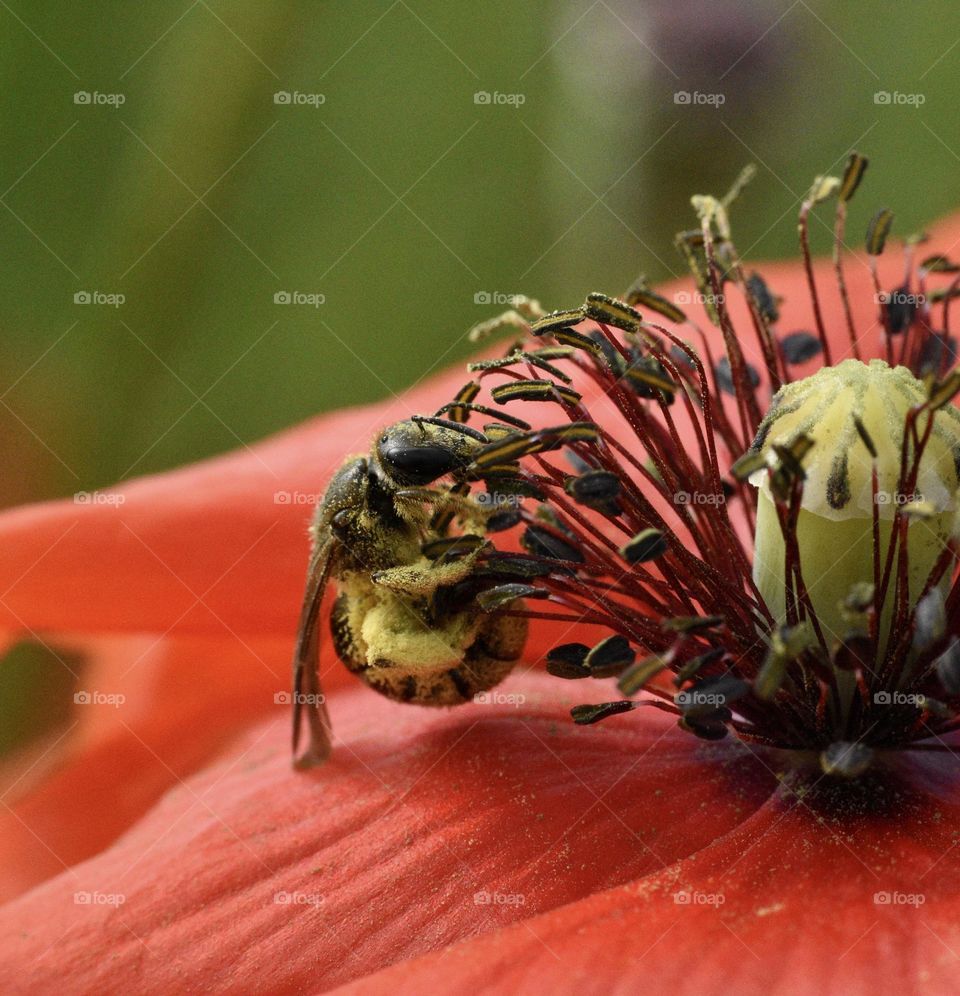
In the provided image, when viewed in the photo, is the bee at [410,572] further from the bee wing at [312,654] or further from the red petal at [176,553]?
the red petal at [176,553]

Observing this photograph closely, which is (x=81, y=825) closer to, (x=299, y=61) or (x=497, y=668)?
(x=497, y=668)

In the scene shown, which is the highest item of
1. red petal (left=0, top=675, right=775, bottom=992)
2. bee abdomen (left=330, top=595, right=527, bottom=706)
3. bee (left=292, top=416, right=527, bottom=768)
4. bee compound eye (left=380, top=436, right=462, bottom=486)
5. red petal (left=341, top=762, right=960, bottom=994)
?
bee compound eye (left=380, top=436, right=462, bottom=486)

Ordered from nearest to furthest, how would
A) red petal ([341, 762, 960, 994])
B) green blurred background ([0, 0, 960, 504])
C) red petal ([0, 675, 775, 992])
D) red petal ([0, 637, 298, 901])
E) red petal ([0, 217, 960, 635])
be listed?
1. red petal ([341, 762, 960, 994])
2. red petal ([0, 675, 775, 992])
3. red petal ([0, 217, 960, 635])
4. red petal ([0, 637, 298, 901])
5. green blurred background ([0, 0, 960, 504])

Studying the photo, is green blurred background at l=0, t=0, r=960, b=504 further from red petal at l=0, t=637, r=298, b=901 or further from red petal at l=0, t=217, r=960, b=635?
red petal at l=0, t=217, r=960, b=635

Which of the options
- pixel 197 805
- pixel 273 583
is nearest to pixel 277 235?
pixel 273 583

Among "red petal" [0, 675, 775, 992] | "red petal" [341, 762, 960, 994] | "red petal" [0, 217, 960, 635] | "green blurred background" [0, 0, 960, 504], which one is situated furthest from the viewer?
"green blurred background" [0, 0, 960, 504]

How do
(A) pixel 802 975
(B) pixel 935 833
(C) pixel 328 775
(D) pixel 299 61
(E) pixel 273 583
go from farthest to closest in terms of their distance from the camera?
(D) pixel 299 61 < (E) pixel 273 583 < (C) pixel 328 775 < (B) pixel 935 833 < (A) pixel 802 975

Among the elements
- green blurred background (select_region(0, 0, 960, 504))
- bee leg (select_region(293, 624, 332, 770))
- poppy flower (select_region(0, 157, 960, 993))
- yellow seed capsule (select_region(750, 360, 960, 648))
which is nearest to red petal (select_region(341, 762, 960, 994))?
poppy flower (select_region(0, 157, 960, 993))
